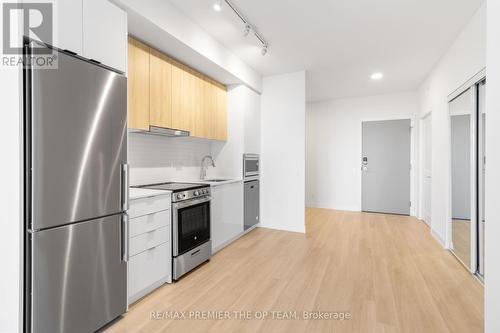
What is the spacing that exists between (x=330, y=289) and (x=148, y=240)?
1.80 metres

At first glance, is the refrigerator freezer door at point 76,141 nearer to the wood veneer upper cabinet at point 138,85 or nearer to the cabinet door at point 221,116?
the wood veneer upper cabinet at point 138,85

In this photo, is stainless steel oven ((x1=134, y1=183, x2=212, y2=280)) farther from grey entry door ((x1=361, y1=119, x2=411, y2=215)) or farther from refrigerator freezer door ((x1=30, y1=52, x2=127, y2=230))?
grey entry door ((x1=361, y1=119, x2=411, y2=215))

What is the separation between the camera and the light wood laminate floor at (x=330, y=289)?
189cm

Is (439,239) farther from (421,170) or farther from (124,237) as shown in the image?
(124,237)

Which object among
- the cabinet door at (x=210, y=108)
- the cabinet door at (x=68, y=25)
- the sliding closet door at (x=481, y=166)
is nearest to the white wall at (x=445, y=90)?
the sliding closet door at (x=481, y=166)

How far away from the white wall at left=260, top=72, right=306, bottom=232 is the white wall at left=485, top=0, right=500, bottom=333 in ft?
10.4

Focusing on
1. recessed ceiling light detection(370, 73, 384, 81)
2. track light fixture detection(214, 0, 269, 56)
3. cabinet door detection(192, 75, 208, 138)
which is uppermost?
recessed ceiling light detection(370, 73, 384, 81)

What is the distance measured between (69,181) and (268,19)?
99.4 inches

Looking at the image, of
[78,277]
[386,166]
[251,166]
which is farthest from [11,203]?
[386,166]

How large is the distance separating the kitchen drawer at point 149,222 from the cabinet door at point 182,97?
1098 mm

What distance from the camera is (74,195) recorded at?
1585 millimetres

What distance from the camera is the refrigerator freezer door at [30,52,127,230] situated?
143 centimetres

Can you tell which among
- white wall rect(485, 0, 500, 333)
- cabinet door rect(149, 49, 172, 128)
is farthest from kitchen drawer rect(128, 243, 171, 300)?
white wall rect(485, 0, 500, 333)

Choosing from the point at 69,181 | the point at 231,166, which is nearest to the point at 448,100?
the point at 231,166
